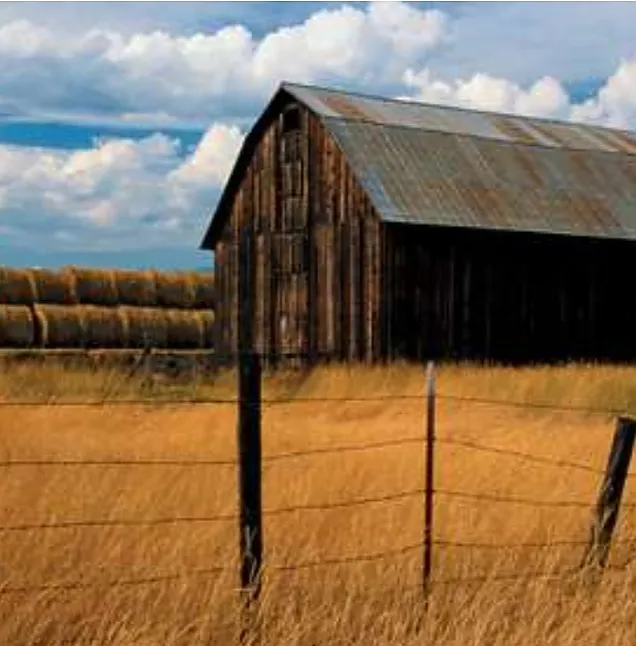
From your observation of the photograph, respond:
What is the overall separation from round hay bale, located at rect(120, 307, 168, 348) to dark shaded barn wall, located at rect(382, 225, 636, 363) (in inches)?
360

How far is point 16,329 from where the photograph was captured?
99.1 ft

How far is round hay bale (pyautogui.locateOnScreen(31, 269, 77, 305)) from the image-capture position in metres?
31.4

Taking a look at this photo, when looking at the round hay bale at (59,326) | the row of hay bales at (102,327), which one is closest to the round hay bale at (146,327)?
the row of hay bales at (102,327)

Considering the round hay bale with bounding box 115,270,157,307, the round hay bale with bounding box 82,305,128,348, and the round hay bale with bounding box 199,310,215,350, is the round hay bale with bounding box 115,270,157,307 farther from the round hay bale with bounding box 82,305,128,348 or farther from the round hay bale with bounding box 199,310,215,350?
the round hay bale with bounding box 199,310,215,350

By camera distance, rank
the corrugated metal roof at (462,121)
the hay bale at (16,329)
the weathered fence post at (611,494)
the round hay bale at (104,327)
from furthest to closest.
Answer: the round hay bale at (104,327) < the hay bale at (16,329) < the corrugated metal roof at (462,121) < the weathered fence post at (611,494)

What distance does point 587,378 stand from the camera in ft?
71.3

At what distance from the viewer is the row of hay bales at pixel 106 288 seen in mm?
31203

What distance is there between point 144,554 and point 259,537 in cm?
92

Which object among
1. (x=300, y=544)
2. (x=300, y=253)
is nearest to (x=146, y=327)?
(x=300, y=253)

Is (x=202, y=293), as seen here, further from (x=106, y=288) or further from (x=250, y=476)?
(x=250, y=476)

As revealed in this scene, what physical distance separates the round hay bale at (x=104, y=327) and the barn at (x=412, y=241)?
3.41m

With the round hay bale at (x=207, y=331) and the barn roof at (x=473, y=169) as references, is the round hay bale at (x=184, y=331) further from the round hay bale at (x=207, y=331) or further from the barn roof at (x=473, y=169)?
the barn roof at (x=473, y=169)

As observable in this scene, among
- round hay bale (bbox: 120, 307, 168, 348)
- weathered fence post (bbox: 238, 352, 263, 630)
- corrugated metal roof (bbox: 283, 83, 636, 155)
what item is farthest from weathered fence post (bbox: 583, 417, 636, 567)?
round hay bale (bbox: 120, 307, 168, 348)

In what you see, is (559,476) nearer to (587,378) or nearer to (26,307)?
(587,378)
